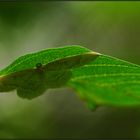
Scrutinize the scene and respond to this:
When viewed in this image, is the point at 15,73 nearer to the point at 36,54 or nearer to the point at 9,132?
the point at 36,54

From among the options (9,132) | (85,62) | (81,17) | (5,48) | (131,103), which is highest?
(81,17)

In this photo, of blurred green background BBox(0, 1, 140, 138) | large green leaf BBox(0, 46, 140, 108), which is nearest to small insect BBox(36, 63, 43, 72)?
large green leaf BBox(0, 46, 140, 108)

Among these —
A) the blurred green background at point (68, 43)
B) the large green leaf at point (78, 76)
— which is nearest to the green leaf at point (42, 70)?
the large green leaf at point (78, 76)

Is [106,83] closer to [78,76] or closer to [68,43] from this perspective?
[78,76]

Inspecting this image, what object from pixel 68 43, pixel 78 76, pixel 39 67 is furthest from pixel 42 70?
pixel 68 43

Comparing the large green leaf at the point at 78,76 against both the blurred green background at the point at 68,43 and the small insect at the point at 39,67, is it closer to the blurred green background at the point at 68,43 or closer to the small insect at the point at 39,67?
the small insect at the point at 39,67

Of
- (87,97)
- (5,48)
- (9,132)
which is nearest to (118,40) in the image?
(5,48)

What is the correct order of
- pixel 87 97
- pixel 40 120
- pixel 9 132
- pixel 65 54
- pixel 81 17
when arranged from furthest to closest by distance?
pixel 81 17
pixel 40 120
pixel 9 132
pixel 87 97
pixel 65 54
